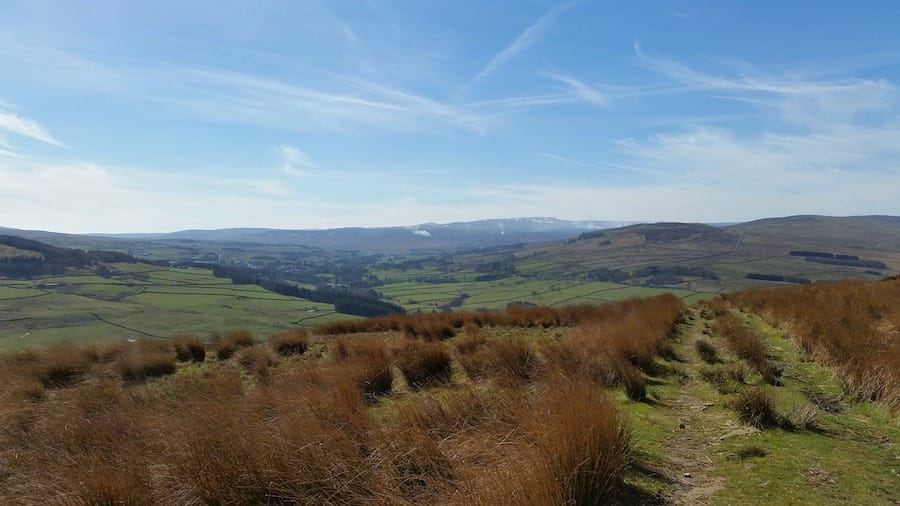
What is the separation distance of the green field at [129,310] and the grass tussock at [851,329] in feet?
59.6

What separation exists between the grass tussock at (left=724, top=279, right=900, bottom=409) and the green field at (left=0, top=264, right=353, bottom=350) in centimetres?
1817

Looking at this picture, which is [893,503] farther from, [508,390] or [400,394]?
[400,394]

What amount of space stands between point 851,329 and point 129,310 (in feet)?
114

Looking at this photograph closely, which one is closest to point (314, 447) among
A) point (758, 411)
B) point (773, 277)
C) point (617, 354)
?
point (758, 411)

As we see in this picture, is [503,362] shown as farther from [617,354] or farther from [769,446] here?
[769,446]

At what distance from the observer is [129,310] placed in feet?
94.0

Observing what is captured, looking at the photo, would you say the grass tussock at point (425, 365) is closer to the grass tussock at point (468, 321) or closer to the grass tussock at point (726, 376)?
the grass tussock at point (726, 376)

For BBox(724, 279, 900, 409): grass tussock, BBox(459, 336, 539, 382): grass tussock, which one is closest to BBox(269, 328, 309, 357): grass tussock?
BBox(459, 336, 539, 382): grass tussock

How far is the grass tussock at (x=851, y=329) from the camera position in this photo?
5770 millimetres

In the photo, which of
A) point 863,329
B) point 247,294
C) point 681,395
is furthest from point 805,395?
point 247,294

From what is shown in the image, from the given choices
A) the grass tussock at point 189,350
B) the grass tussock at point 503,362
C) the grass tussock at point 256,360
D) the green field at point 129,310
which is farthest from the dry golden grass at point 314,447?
the green field at point 129,310

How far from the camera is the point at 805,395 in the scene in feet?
20.4

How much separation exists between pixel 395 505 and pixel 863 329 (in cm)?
962

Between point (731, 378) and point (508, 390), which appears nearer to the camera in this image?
point (508, 390)
